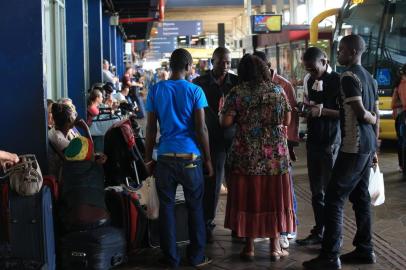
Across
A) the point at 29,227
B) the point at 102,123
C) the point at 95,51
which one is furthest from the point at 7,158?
the point at 95,51

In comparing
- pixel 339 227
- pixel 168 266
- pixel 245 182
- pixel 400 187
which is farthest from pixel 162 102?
pixel 400 187

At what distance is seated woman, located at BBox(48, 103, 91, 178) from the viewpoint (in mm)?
5500

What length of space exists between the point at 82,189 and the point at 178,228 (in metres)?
1.03

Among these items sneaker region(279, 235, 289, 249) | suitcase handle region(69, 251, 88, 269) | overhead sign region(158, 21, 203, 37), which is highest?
overhead sign region(158, 21, 203, 37)

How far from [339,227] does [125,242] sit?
1.77 metres

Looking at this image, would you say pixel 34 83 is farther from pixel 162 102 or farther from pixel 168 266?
pixel 168 266

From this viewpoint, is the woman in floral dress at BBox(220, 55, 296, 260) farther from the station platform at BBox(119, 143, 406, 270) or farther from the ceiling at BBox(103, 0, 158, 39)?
the ceiling at BBox(103, 0, 158, 39)

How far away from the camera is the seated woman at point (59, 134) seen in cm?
550

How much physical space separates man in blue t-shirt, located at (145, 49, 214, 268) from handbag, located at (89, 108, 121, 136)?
3.02 m

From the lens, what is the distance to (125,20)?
22.0 metres

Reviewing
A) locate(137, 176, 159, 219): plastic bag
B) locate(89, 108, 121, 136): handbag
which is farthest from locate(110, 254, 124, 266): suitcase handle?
locate(89, 108, 121, 136): handbag

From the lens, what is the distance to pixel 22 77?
16.4ft

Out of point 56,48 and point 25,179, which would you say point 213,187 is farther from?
point 56,48

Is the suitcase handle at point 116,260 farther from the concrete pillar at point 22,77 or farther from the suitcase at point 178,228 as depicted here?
→ the concrete pillar at point 22,77
